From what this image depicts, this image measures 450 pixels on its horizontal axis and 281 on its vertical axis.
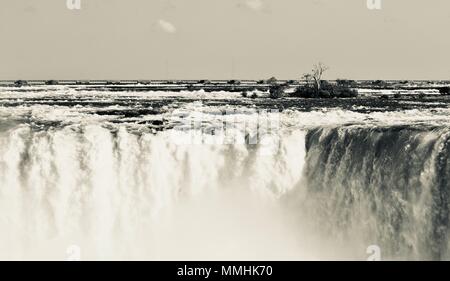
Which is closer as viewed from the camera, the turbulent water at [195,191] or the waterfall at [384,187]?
the waterfall at [384,187]

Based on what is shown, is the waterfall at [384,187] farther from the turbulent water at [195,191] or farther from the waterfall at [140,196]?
the waterfall at [140,196]

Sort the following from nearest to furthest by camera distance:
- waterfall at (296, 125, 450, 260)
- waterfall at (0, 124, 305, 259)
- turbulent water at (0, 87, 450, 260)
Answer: waterfall at (296, 125, 450, 260)
turbulent water at (0, 87, 450, 260)
waterfall at (0, 124, 305, 259)

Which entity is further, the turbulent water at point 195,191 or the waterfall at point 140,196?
the waterfall at point 140,196

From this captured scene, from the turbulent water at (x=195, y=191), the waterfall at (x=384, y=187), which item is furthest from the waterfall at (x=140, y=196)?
the waterfall at (x=384, y=187)

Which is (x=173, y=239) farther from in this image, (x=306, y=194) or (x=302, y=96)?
(x=302, y=96)

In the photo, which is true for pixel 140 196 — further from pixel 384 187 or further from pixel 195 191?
pixel 384 187

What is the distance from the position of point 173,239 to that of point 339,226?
611 cm

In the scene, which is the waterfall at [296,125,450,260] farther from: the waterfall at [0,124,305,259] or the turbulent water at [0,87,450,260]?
the waterfall at [0,124,305,259]

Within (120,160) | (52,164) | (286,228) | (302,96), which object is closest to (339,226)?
(286,228)

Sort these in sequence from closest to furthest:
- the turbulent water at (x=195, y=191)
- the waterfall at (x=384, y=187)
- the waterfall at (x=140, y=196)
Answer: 1. the waterfall at (x=384, y=187)
2. the turbulent water at (x=195, y=191)
3. the waterfall at (x=140, y=196)

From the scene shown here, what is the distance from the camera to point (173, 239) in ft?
76.5

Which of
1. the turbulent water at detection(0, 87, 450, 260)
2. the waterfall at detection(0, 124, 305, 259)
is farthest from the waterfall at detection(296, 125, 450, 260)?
the waterfall at detection(0, 124, 305, 259)

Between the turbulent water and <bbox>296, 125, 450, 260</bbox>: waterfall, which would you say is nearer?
<bbox>296, 125, 450, 260</bbox>: waterfall

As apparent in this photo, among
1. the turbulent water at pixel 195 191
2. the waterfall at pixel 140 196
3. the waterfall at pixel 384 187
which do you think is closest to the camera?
the waterfall at pixel 384 187
